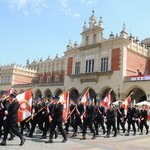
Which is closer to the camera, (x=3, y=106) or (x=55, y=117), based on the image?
(x=55, y=117)

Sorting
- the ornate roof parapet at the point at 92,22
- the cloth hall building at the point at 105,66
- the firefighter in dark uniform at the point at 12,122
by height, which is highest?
the ornate roof parapet at the point at 92,22

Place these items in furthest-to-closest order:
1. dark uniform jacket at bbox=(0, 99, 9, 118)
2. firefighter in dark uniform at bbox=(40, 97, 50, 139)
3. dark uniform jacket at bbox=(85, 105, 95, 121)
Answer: dark uniform jacket at bbox=(85, 105, 95, 121), firefighter in dark uniform at bbox=(40, 97, 50, 139), dark uniform jacket at bbox=(0, 99, 9, 118)

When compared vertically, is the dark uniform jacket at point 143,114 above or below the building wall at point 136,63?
below

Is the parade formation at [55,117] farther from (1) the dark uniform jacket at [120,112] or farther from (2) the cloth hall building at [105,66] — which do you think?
(2) the cloth hall building at [105,66]

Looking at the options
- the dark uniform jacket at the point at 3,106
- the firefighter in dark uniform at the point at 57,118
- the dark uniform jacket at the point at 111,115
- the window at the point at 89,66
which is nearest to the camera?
the firefighter in dark uniform at the point at 57,118

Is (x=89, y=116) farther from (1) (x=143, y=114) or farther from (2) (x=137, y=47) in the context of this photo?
(2) (x=137, y=47)

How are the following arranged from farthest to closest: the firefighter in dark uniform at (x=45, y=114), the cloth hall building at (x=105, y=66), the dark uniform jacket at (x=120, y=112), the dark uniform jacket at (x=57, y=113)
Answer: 1. the cloth hall building at (x=105, y=66)
2. the dark uniform jacket at (x=120, y=112)
3. the firefighter in dark uniform at (x=45, y=114)
4. the dark uniform jacket at (x=57, y=113)

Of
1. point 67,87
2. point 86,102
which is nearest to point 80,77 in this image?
point 67,87

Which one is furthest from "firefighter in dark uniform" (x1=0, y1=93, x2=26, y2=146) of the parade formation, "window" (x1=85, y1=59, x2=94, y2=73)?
"window" (x1=85, y1=59, x2=94, y2=73)

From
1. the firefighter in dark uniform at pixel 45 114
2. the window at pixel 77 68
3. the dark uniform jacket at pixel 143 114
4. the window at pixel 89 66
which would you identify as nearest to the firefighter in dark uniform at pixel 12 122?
the firefighter in dark uniform at pixel 45 114

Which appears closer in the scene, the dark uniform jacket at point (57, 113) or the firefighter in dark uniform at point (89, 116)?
the dark uniform jacket at point (57, 113)

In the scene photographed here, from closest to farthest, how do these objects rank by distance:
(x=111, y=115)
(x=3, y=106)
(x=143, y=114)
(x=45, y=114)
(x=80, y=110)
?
(x=3, y=106) < (x=45, y=114) < (x=80, y=110) < (x=111, y=115) < (x=143, y=114)

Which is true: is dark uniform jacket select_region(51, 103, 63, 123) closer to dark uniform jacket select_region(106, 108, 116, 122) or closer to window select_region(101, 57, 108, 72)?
dark uniform jacket select_region(106, 108, 116, 122)

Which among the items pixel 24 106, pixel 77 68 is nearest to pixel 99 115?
pixel 24 106
